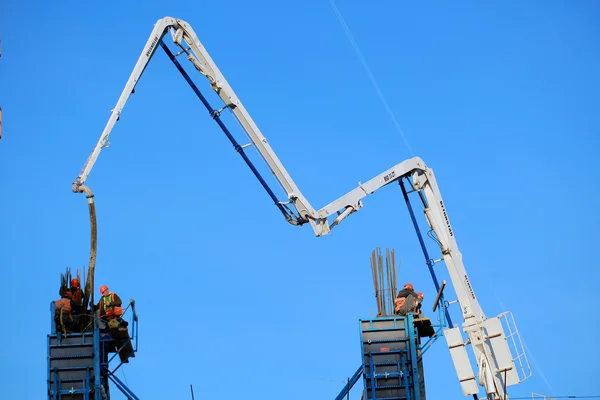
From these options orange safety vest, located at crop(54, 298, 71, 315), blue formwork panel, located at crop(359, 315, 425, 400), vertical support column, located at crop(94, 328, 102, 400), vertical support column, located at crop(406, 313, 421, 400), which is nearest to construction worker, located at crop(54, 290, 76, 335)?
orange safety vest, located at crop(54, 298, 71, 315)

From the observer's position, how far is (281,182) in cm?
4825

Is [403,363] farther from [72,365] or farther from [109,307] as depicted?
[72,365]

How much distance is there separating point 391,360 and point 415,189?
22.2ft

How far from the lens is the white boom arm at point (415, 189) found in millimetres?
47031

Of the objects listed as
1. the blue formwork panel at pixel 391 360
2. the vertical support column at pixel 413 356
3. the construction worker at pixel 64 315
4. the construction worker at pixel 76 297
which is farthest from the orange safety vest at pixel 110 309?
the vertical support column at pixel 413 356

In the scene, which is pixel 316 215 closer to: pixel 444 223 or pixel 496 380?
pixel 444 223

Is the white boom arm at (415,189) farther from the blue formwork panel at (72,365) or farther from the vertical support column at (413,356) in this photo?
the blue formwork panel at (72,365)

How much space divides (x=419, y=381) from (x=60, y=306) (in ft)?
40.6

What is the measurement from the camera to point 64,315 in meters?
45.7

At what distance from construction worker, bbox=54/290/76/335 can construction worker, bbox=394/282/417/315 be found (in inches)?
443

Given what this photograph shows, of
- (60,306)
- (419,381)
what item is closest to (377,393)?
(419,381)

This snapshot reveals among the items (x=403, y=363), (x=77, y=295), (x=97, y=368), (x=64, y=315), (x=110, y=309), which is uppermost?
(x=77, y=295)

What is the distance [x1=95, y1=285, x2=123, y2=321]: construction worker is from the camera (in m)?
47.2

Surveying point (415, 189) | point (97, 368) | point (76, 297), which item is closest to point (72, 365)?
point (97, 368)
